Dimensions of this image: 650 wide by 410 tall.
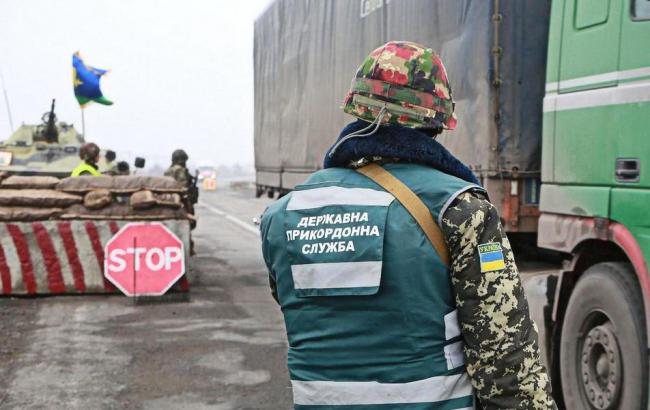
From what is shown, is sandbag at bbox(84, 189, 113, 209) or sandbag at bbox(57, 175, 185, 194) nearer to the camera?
sandbag at bbox(84, 189, 113, 209)

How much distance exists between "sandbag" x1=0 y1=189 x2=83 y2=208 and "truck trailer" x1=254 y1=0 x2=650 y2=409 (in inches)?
204

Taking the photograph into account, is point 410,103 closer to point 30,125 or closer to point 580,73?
point 580,73

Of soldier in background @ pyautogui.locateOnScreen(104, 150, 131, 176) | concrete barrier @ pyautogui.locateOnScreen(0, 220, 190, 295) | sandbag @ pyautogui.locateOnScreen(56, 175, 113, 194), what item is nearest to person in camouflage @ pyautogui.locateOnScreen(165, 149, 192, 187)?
sandbag @ pyautogui.locateOnScreen(56, 175, 113, 194)

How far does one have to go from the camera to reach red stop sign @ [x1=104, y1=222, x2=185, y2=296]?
1048cm

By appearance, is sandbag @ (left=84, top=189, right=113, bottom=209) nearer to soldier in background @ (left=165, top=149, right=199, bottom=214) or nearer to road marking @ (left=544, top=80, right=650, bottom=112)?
soldier in background @ (left=165, top=149, right=199, bottom=214)

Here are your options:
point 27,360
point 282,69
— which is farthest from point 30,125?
point 27,360

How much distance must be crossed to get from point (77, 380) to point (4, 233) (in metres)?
4.38

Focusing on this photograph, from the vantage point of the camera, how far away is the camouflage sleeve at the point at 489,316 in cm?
223

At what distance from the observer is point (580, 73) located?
518cm

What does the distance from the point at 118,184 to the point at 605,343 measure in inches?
303

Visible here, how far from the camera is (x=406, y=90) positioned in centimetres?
237

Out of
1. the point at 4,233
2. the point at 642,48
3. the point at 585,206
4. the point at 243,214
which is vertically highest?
A: the point at 642,48

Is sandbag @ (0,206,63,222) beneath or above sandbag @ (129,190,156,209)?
beneath

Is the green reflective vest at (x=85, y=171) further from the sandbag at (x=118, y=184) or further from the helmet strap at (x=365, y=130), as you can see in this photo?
the helmet strap at (x=365, y=130)
